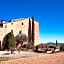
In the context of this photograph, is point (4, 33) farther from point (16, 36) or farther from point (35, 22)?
point (35, 22)

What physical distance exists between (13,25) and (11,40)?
521 centimetres

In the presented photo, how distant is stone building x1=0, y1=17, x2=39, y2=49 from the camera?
3183 cm

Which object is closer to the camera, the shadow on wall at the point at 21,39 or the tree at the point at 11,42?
the tree at the point at 11,42

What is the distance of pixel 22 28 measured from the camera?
1391 inches

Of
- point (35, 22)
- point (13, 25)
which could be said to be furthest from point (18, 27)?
point (35, 22)

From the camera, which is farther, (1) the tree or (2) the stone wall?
(2) the stone wall

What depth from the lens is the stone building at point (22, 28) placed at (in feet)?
104

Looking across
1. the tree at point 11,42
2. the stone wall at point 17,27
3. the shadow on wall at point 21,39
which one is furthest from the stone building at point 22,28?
the tree at point 11,42

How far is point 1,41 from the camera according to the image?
30.8m

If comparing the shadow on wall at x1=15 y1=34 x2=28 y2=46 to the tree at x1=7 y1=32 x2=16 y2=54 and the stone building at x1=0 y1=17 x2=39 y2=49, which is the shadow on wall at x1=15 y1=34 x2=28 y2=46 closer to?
the stone building at x1=0 y1=17 x2=39 y2=49

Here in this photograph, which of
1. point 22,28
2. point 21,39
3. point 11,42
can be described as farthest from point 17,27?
point 11,42

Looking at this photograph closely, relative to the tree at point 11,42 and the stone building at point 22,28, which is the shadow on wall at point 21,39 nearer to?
the stone building at point 22,28

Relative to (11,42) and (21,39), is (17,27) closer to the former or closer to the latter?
(21,39)

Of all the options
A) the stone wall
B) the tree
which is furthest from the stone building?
the tree
